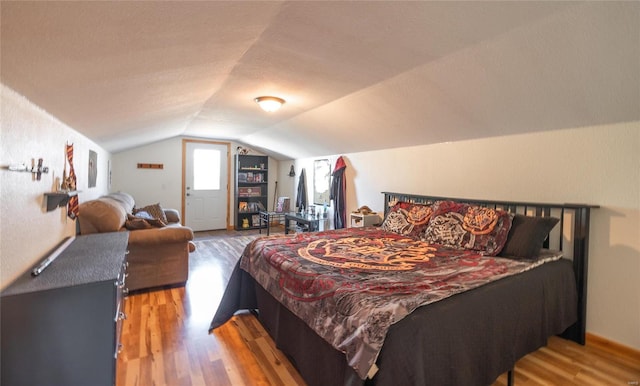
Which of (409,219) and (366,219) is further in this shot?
(366,219)

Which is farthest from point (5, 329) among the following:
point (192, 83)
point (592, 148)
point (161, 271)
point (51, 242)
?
point (592, 148)

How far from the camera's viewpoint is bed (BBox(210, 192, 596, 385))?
1358 mm

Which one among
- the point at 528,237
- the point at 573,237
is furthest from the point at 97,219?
the point at 573,237

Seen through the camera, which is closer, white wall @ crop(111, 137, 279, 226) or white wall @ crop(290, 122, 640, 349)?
white wall @ crop(290, 122, 640, 349)

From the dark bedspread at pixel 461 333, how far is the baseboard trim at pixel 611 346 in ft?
0.90

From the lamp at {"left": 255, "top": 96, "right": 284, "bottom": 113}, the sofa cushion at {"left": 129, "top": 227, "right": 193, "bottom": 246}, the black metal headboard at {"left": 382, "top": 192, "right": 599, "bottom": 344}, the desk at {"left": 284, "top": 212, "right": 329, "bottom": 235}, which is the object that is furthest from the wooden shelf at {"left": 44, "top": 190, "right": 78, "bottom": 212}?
the black metal headboard at {"left": 382, "top": 192, "right": 599, "bottom": 344}

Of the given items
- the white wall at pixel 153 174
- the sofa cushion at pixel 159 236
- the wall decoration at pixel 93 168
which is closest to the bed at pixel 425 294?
the sofa cushion at pixel 159 236

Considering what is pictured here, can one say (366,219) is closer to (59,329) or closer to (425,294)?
(425,294)

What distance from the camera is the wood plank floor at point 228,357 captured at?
1.94 m

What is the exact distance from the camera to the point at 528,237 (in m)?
2.37

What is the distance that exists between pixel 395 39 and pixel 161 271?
3.30 metres

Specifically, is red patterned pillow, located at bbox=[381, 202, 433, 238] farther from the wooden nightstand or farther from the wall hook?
the wall hook

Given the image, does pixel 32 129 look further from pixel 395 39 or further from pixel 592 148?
pixel 592 148

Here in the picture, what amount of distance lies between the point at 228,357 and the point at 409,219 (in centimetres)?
222
